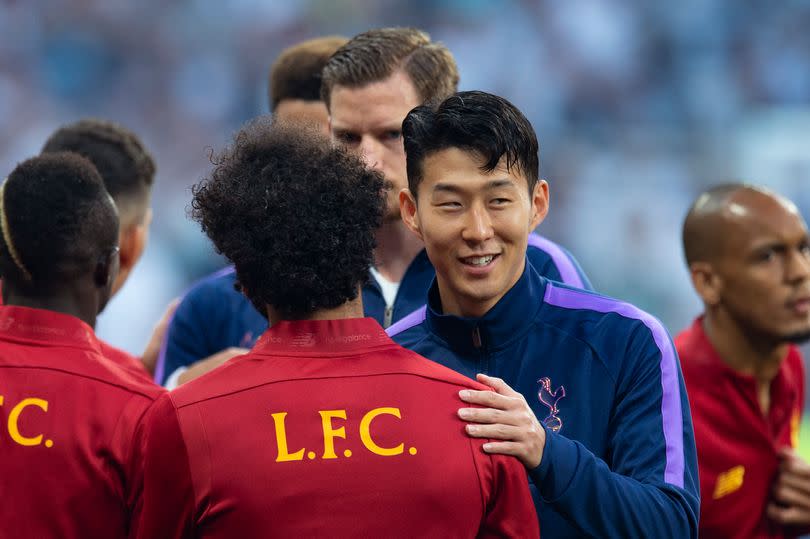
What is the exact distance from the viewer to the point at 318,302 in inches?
83.8

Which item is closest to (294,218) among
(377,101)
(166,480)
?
(166,480)

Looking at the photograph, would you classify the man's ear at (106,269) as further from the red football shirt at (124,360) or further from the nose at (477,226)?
the nose at (477,226)

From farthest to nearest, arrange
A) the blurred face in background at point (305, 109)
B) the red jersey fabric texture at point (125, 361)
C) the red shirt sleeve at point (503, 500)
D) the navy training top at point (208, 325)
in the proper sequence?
1. the blurred face in background at point (305, 109)
2. the navy training top at point (208, 325)
3. the red jersey fabric texture at point (125, 361)
4. the red shirt sleeve at point (503, 500)

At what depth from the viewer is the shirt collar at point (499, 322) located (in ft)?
8.47

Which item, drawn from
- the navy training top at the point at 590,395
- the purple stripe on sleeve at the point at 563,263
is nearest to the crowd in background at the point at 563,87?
the purple stripe on sleeve at the point at 563,263

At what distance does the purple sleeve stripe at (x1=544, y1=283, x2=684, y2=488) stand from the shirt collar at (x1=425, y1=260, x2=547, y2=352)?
0.08 meters

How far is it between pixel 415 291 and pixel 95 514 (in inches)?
45.2

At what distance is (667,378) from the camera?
8.06ft

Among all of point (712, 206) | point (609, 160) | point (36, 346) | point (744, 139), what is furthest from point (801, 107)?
point (36, 346)

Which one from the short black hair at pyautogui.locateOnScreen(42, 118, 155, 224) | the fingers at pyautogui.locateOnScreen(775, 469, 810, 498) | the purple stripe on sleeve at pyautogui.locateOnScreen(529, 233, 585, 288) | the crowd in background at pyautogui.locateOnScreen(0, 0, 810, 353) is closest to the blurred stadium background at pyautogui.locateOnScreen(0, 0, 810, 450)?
the crowd in background at pyautogui.locateOnScreen(0, 0, 810, 353)

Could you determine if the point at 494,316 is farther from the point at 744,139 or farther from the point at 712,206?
the point at 744,139

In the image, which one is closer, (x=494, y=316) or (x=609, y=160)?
(x=494, y=316)

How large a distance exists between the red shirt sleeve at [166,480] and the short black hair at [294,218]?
0.96 feet

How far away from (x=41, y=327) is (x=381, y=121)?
1.17m
